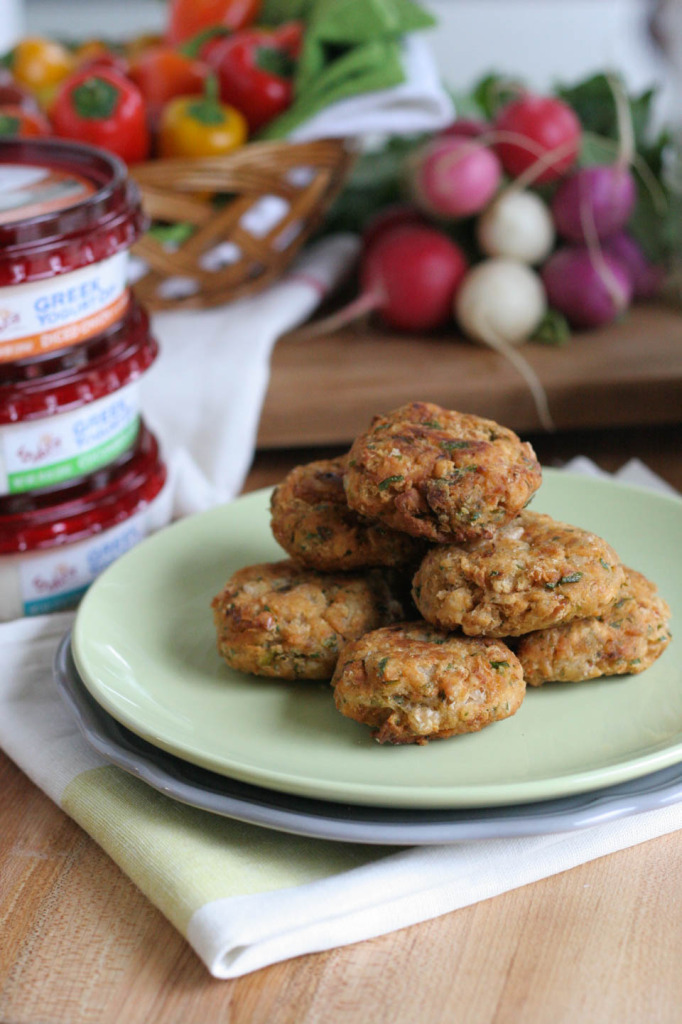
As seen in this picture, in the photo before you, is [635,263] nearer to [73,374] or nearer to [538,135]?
[538,135]

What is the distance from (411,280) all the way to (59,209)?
87 cm

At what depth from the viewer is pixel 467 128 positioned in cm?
202

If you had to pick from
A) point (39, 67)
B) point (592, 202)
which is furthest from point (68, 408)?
point (39, 67)

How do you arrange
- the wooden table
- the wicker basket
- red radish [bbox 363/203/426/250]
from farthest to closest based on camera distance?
red radish [bbox 363/203/426/250]
the wicker basket
the wooden table

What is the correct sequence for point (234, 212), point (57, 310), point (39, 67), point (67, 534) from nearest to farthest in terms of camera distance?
point (57, 310), point (67, 534), point (234, 212), point (39, 67)

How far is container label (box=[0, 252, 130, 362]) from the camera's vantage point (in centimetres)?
118

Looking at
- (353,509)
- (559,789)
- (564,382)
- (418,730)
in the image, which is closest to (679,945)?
(559,789)

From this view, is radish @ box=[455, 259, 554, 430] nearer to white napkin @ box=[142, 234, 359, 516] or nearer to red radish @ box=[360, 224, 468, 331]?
red radish @ box=[360, 224, 468, 331]

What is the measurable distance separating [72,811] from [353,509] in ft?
1.29

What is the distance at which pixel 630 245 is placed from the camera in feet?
6.61

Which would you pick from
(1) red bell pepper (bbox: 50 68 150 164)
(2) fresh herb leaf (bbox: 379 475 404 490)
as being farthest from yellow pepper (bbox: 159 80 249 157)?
(2) fresh herb leaf (bbox: 379 475 404 490)

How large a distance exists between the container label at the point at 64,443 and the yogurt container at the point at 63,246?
87mm

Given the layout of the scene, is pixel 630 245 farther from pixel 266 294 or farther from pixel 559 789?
pixel 559 789

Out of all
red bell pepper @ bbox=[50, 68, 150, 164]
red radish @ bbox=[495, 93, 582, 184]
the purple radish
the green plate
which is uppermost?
red bell pepper @ bbox=[50, 68, 150, 164]
